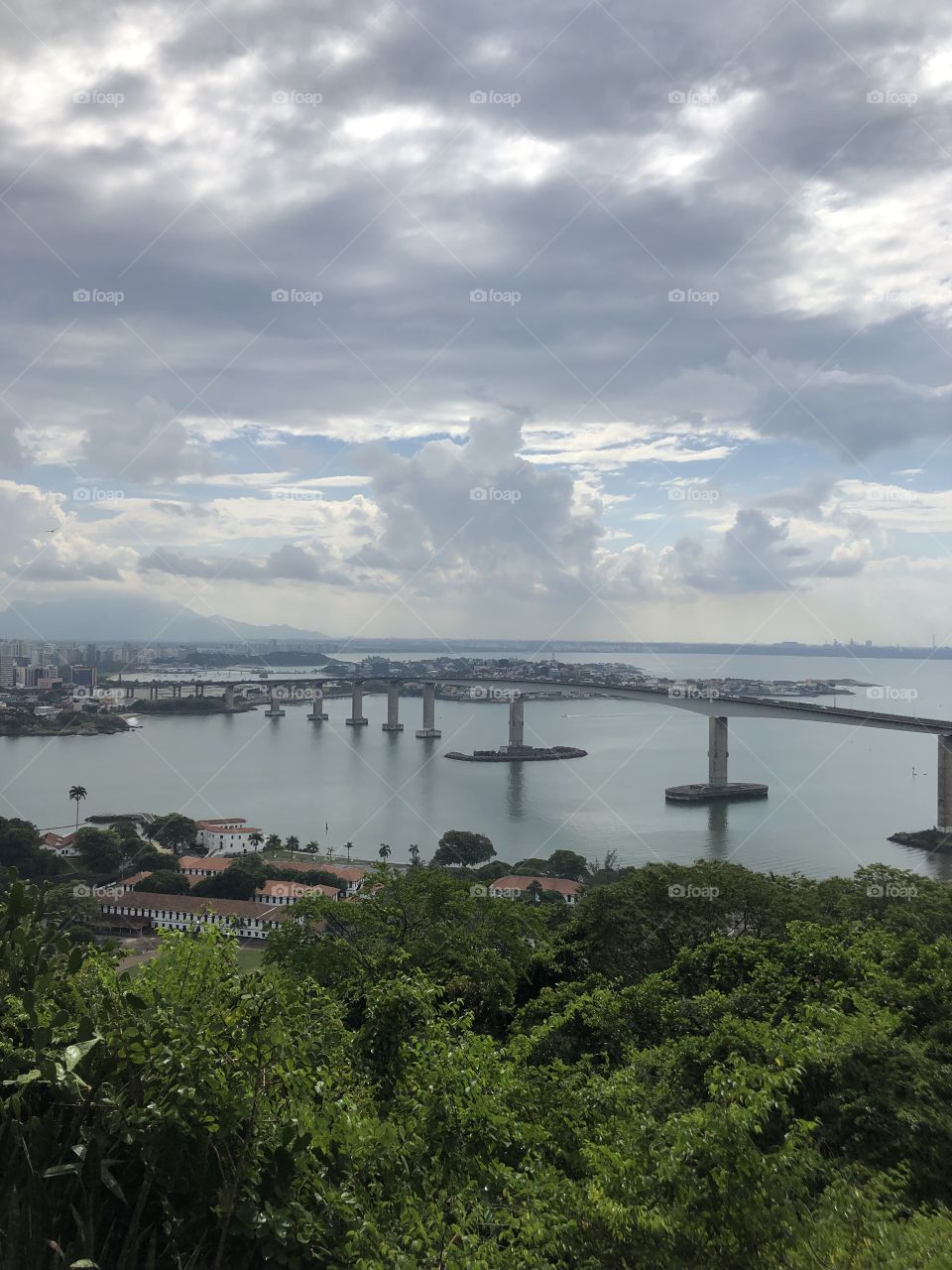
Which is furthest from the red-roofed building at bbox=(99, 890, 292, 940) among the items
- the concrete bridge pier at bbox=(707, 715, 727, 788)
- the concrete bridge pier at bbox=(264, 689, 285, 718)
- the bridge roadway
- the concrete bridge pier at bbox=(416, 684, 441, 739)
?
the concrete bridge pier at bbox=(264, 689, 285, 718)

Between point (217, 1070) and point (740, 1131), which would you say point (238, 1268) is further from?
point (740, 1131)

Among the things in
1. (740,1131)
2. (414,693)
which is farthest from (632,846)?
(414,693)

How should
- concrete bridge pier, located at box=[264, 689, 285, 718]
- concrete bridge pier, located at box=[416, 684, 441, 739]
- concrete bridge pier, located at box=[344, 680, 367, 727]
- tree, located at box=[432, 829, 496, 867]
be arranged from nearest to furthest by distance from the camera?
tree, located at box=[432, 829, 496, 867]
concrete bridge pier, located at box=[416, 684, 441, 739]
concrete bridge pier, located at box=[344, 680, 367, 727]
concrete bridge pier, located at box=[264, 689, 285, 718]

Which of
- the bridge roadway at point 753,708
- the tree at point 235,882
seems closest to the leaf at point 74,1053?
the tree at point 235,882

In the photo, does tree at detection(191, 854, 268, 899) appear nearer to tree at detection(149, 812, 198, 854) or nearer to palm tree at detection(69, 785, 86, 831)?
tree at detection(149, 812, 198, 854)

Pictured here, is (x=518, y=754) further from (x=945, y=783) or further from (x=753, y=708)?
(x=945, y=783)

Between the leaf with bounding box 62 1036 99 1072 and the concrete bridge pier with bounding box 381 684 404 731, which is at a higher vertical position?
the leaf with bounding box 62 1036 99 1072
